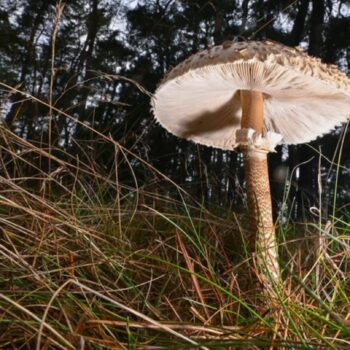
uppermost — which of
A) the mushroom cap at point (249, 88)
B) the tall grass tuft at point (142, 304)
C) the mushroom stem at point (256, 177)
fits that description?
the mushroom cap at point (249, 88)

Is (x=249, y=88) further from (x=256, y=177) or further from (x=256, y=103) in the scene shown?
(x=256, y=177)

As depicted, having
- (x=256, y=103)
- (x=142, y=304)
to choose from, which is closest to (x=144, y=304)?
(x=142, y=304)

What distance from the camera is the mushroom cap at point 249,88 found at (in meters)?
1.39

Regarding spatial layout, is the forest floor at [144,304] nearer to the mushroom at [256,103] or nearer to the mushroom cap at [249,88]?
the mushroom at [256,103]

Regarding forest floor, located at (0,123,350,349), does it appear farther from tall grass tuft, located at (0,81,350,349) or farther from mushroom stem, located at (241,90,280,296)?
mushroom stem, located at (241,90,280,296)

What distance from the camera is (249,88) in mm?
1826

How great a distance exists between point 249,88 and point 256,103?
0.08 meters

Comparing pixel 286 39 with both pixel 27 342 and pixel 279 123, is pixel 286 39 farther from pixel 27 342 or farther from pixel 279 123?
pixel 27 342

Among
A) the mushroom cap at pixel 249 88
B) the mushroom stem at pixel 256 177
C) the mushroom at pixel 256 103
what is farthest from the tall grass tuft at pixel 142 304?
the mushroom cap at pixel 249 88

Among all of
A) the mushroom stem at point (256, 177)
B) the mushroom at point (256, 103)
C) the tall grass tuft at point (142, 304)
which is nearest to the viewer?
the tall grass tuft at point (142, 304)

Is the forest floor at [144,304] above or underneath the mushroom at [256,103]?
underneath

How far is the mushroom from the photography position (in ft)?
4.54

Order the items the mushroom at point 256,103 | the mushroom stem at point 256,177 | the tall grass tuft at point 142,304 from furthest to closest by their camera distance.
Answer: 1. the mushroom stem at point 256,177
2. the mushroom at point 256,103
3. the tall grass tuft at point 142,304

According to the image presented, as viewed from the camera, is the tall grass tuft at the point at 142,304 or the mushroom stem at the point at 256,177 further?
the mushroom stem at the point at 256,177
